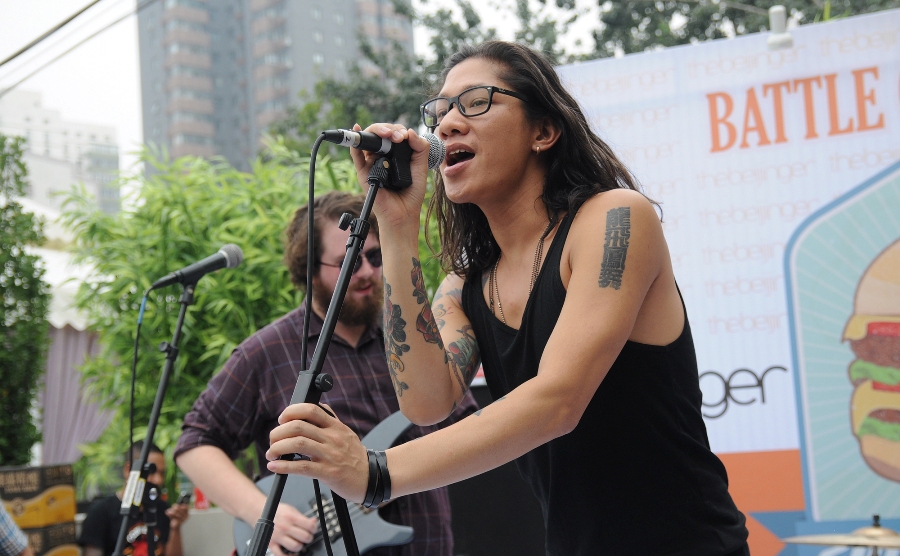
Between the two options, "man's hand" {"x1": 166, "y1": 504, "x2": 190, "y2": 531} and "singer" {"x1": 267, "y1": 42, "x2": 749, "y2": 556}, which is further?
"man's hand" {"x1": 166, "y1": 504, "x2": 190, "y2": 531}

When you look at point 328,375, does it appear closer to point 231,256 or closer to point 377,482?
point 377,482

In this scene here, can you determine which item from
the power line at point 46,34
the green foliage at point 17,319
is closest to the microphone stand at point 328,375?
the power line at point 46,34

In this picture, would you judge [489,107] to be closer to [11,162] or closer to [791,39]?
[791,39]

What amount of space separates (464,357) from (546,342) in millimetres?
282

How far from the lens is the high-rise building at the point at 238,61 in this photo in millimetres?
29969

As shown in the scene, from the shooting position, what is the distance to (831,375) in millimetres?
4117

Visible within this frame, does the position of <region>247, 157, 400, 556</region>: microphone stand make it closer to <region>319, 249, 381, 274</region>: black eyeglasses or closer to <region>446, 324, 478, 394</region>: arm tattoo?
<region>446, 324, 478, 394</region>: arm tattoo

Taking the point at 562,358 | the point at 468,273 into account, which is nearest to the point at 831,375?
the point at 468,273

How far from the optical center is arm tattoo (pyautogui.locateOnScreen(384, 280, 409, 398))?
69.1 inches

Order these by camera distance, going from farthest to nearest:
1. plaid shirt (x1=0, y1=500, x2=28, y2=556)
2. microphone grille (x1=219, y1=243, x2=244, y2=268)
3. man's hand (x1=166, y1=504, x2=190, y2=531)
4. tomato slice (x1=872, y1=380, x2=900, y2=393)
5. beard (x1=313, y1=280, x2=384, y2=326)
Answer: man's hand (x1=166, y1=504, x2=190, y2=531)
tomato slice (x1=872, y1=380, x2=900, y2=393)
plaid shirt (x1=0, y1=500, x2=28, y2=556)
beard (x1=313, y1=280, x2=384, y2=326)
microphone grille (x1=219, y1=243, x2=244, y2=268)

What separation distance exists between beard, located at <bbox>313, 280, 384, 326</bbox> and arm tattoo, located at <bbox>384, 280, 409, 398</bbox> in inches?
52.0

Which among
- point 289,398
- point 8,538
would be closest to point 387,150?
point 289,398

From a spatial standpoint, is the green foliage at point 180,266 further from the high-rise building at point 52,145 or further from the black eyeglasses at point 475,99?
the high-rise building at point 52,145

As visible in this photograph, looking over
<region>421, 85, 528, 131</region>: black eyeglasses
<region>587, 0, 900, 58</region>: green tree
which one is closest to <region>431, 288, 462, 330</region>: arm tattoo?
<region>421, 85, 528, 131</region>: black eyeglasses
